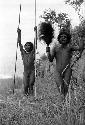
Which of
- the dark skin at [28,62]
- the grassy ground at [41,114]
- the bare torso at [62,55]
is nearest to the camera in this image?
the grassy ground at [41,114]

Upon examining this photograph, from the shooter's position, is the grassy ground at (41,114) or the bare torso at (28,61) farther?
the bare torso at (28,61)

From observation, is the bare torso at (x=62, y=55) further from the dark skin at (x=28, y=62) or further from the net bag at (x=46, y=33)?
the dark skin at (x=28, y=62)

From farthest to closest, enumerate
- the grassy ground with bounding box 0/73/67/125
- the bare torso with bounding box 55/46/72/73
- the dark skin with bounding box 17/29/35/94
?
the dark skin with bounding box 17/29/35/94, the bare torso with bounding box 55/46/72/73, the grassy ground with bounding box 0/73/67/125

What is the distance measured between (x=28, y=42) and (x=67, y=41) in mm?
2479

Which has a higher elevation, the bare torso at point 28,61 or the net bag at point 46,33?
the net bag at point 46,33

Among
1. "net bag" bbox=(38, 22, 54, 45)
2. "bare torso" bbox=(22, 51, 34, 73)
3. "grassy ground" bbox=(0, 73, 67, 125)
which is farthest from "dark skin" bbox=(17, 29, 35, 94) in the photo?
"grassy ground" bbox=(0, 73, 67, 125)

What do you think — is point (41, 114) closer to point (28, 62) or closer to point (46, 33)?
point (46, 33)

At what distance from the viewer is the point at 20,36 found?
11.1 m

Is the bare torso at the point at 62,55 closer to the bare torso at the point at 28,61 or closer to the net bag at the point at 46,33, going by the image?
the net bag at the point at 46,33

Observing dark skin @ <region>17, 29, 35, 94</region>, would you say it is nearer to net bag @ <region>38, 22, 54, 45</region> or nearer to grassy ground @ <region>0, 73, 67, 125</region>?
net bag @ <region>38, 22, 54, 45</region>

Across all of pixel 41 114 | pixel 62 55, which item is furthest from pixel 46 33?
pixel 41 114

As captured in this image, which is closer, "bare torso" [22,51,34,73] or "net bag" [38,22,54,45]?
"net bag" [38,22,54,45]

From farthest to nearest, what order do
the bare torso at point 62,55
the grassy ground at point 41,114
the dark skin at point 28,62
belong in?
the dark skin at point 28,62 → the bare torso at point 62,55 → the grassy ground at point 41,114

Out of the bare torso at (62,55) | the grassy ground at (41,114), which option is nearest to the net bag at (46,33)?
the bare torso at (62,55)
